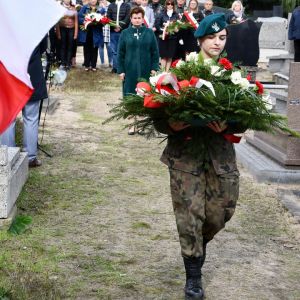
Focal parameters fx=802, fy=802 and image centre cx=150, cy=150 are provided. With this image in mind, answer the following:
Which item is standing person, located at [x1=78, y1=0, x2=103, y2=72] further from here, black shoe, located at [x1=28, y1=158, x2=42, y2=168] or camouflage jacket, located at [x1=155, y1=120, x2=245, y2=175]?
camouflage jacket, located at [x1=155, y1=120, x2=245, y2=175]

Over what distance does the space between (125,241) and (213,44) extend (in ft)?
6.39

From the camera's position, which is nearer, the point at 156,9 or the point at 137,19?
the point at 137,19

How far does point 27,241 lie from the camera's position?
6277 millimetres

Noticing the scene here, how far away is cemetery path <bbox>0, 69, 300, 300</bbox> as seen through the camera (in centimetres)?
537

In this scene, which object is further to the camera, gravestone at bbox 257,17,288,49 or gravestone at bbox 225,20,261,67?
gravestone at bbox 257,17,288,49

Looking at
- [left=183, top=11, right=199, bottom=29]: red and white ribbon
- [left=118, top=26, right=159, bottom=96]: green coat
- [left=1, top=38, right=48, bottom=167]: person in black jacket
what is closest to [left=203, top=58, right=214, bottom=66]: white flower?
[left=1, top=38, right=48, bottom=167]: person in black jacket

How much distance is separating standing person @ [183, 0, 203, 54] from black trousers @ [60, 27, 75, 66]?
3307mm

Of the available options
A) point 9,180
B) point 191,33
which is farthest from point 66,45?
point 9,180

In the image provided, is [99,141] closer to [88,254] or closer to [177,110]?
[88,254]

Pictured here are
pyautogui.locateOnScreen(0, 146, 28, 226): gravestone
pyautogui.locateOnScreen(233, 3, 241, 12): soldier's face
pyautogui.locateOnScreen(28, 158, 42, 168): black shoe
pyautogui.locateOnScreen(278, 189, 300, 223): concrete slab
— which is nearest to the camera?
pyautogui.locateOnScreen(0, 146, 28, 226): gravestone

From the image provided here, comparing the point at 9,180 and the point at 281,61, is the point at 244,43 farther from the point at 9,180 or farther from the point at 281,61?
the point at 9,180

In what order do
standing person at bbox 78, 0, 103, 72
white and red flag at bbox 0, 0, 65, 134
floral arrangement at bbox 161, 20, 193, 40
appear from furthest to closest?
standing person at bbox 78, 0, 103, 72 → floral arrangement at bbox 161, 20, 193, 40 → white and red flag at bbox 0, 0, 65, 134

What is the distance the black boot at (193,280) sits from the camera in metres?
5.08

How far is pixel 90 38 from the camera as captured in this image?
2073 cm
